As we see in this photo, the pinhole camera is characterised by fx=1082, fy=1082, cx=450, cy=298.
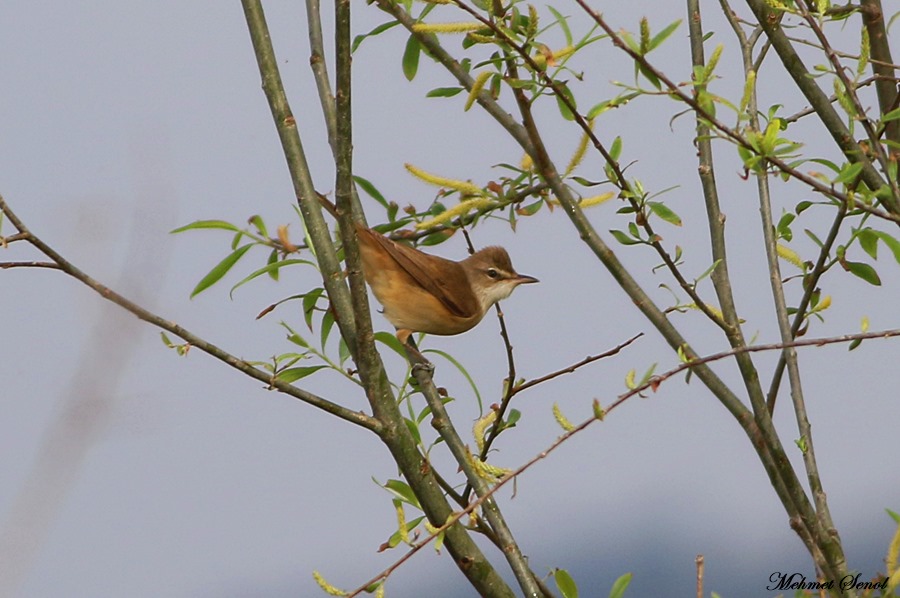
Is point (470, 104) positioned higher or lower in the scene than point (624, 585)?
higher

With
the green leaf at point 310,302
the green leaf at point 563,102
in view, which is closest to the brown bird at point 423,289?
the green leaf at point 310,302

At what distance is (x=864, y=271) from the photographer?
255 cm

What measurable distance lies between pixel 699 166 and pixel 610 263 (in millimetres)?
478

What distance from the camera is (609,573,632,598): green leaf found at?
1.95 metres

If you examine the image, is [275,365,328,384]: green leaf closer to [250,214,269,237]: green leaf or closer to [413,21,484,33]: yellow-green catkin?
[250,214,269,237]: green leaf

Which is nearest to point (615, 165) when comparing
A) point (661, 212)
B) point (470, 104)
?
point (661, 212)

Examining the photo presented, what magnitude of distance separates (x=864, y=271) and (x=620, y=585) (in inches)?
41.9

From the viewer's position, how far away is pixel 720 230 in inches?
102

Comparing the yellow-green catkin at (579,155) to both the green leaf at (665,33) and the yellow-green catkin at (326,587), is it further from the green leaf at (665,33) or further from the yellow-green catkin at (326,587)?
the yellow-green catkin at (326,587)

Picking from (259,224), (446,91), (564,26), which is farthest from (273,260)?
(564,26)

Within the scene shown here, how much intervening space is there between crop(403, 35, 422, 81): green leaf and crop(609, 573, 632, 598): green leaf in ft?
4.21

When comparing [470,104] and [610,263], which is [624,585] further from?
[470,104]

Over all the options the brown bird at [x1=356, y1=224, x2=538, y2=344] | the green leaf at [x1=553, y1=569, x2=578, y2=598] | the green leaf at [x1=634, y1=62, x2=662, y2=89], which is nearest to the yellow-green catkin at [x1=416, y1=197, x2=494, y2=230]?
the green leaf at [x1=634, y1=62, x2=662, y2=89]

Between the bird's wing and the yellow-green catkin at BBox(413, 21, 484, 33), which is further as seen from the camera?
the bird's wing
